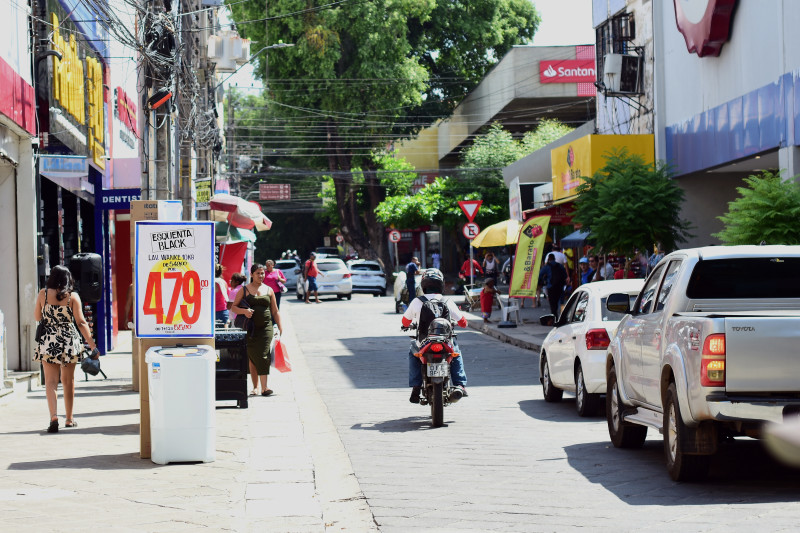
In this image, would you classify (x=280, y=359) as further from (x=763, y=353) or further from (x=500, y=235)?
(x=500, y=235)

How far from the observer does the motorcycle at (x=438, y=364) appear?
11.6m

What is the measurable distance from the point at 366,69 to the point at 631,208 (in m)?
31.2

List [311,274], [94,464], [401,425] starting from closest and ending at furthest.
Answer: [94,464], [401,425], [311,274]

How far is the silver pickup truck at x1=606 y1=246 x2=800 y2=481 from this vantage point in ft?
24.8

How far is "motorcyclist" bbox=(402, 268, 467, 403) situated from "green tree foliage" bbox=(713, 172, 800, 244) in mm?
5390

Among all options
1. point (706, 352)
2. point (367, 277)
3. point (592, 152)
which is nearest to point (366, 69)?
point (367, 277)

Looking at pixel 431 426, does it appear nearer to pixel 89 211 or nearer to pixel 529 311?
pixel 89 211

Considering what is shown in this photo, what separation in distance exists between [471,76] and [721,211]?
35.8 meters

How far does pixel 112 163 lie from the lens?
74.8ft

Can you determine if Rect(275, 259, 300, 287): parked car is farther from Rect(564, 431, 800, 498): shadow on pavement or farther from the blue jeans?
Rect(564, 431, 800, 498): shadow on pavement

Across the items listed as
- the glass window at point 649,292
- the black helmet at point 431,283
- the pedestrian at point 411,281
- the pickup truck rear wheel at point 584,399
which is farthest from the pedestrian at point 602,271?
the glass window at point 649,292

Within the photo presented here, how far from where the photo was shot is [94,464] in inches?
375

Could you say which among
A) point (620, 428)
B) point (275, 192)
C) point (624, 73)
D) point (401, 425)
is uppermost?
point (624, 73)

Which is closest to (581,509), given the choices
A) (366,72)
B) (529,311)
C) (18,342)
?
(18,342)
